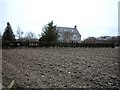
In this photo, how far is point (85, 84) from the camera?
8.18m

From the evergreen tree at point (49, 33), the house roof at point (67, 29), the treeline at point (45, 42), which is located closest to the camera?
the treeline at point (45, 42)

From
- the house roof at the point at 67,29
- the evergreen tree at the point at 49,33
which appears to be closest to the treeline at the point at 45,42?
the evergreen tree at the point at 49,33

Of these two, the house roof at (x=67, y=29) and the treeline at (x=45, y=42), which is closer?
the treeline at (x=45, y=42)

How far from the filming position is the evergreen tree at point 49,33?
3403 centimetres

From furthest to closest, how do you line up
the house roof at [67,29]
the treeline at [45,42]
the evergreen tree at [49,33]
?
the house roof at [67,29]
the evergreen tree at [49,33]
the treeline at [45,42]

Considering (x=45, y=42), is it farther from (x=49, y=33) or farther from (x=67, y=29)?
(x=67, y=29)

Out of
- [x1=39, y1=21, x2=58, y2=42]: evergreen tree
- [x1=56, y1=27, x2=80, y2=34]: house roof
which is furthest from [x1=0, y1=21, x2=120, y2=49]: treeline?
[x1=56, y1=27, x2=80, y2=34]: house roof

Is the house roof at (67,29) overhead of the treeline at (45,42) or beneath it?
overhead

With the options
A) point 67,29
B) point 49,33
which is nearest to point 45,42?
point 49,33

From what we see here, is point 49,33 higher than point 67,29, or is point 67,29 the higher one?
point 67,29

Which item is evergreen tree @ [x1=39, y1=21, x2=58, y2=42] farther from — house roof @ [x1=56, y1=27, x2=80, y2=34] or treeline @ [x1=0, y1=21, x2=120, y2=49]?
house roof @ [x1=56, y1=27, x2=80, y2=34]

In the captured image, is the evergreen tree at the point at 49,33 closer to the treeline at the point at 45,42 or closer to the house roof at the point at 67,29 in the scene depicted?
the treeline at the point at 45,42

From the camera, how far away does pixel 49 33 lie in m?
34.1

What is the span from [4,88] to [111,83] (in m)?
4.23
